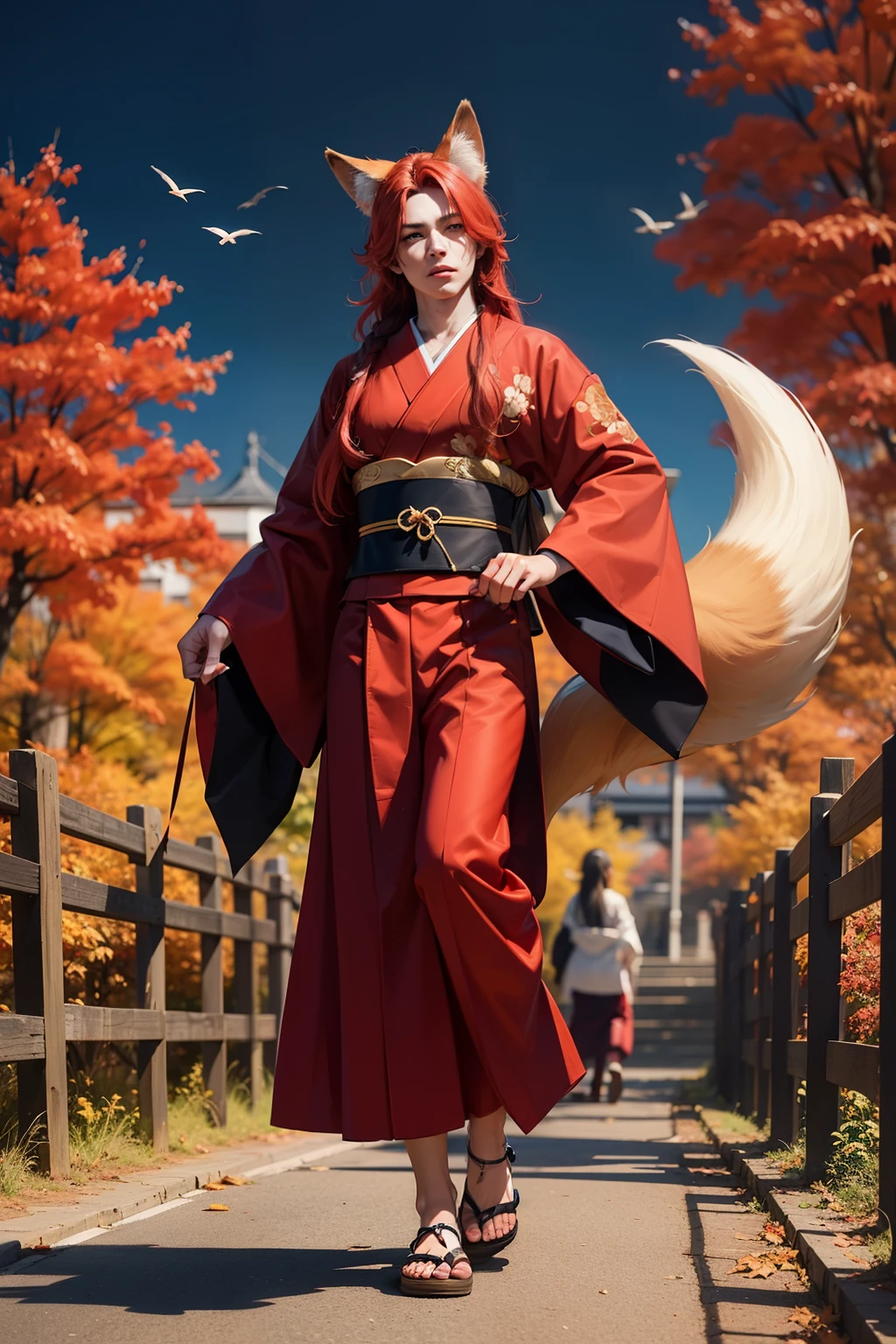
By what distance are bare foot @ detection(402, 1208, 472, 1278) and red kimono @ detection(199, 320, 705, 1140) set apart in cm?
17

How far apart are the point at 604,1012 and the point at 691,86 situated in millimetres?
6243

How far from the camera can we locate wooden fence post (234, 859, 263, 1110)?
23.0 feet

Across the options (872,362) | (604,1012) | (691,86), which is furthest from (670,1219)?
(691,86)

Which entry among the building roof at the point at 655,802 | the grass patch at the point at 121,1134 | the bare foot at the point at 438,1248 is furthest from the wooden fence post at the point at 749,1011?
the building roof at the point at 655,802

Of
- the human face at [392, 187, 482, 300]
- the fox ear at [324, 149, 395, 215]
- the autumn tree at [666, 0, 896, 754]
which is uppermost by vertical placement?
the autumn tree at [666, 0, 896, 754]

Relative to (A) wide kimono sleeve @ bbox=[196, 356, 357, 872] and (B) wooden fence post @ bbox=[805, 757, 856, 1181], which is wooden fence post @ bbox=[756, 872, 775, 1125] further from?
(A) wide kimono sleeve @ bbox=[196, 356, 357, 872]

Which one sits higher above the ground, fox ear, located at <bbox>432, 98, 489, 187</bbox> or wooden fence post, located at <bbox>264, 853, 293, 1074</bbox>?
fox ear, located at <bbox>432, 98, 489, 187</bbox>

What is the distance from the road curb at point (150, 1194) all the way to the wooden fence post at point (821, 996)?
1755 mm

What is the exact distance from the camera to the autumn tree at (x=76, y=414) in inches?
378

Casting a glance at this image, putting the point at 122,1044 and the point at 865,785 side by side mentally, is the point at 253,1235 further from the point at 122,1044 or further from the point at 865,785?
the point at 122,1044

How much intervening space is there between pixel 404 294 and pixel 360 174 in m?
0.29

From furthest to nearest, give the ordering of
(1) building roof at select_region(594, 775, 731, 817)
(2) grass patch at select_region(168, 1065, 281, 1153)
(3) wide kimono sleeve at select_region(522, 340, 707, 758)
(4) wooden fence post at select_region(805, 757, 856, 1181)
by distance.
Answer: (1) building roof at select_region(594, 775, 731, 817) < (2) grass patch at select_region(168, 1065, 281, 1153) < (4) wooden fence post at select_region(805, 757, 856, 1181) < (3) wide kimono sleeve at select_region(522, 340, 707, 758)

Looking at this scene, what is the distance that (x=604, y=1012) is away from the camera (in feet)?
33.8

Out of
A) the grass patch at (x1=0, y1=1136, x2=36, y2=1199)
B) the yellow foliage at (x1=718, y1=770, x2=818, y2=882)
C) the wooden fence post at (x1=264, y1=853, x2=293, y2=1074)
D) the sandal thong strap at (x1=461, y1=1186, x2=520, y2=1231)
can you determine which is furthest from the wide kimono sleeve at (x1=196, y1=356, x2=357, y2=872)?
the yellow foliage at (x1=718, y1=770, x2=818, y2=882)
